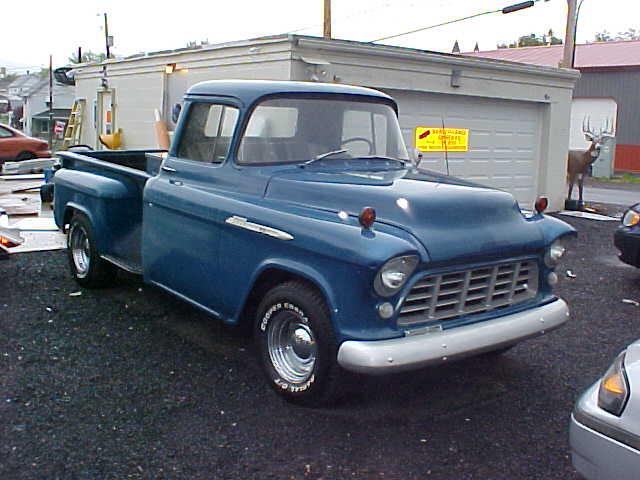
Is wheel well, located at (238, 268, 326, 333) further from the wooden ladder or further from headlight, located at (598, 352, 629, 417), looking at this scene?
the wooden ladder

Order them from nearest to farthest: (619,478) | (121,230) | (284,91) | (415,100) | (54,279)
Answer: (619,478) → (284,91) → (121,230) → (54,279) → (415,100)

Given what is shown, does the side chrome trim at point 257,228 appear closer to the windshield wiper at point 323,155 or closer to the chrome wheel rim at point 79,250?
the windshield wiper at point 323,155

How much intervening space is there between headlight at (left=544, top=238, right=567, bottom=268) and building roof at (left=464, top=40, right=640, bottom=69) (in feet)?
81.0

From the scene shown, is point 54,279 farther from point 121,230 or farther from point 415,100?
point 415,100

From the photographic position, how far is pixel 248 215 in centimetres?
468

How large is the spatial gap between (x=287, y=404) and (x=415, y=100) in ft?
28.4

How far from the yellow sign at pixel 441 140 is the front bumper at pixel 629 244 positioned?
4.67 meters

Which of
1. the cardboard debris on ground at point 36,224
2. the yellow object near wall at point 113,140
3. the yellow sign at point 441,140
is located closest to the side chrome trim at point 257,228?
the cardboard debris on ground at point 36,224

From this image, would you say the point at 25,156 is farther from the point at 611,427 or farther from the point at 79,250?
the point at 611,427

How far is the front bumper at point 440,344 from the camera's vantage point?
382 centimetres

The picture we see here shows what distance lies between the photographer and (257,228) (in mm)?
4562

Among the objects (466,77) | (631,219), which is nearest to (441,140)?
(466,77)

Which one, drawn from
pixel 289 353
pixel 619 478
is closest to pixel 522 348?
pixel 289 353

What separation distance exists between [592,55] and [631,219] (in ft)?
83.5
